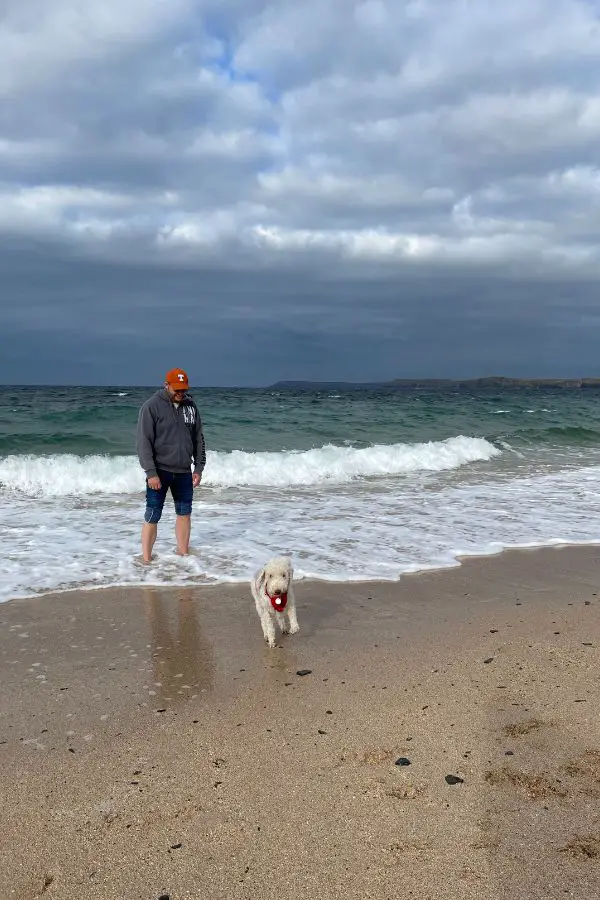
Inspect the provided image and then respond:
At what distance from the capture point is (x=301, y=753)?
135 inches

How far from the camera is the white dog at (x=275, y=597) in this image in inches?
190

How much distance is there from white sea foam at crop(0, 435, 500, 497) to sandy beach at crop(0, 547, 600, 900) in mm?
7455

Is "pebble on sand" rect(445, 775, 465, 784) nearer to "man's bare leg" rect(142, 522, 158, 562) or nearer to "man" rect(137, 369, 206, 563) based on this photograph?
"man" rect(137, 369, 206, 563)

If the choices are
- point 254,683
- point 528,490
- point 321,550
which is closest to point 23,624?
point 254,683

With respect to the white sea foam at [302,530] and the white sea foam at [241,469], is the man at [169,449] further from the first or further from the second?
the white sea foam at [241,469]

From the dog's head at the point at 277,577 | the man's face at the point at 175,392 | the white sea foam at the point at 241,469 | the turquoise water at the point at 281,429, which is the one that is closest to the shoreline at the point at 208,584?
the dog's head at the point at 277,577

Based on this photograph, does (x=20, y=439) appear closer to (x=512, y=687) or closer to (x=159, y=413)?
(x=159, y=413)

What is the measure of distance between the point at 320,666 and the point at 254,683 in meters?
0.51

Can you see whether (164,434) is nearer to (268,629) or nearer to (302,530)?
(302,530)

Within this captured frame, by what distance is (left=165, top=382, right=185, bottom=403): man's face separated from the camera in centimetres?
700

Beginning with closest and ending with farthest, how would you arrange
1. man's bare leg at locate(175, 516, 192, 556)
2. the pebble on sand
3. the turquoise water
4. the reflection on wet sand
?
the pebble on sand
the reflection on wet sand
man's bare leg at locate(175, 516, 192, 556)
the turquoise water

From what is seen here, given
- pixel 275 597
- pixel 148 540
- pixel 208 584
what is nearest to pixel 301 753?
pixel 275 597

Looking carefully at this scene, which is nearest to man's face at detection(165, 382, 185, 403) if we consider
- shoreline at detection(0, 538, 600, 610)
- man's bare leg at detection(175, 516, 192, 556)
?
man's bare leg at detection(175, 516, 192, 556)

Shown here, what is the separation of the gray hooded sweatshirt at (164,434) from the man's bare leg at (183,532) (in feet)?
1.89
